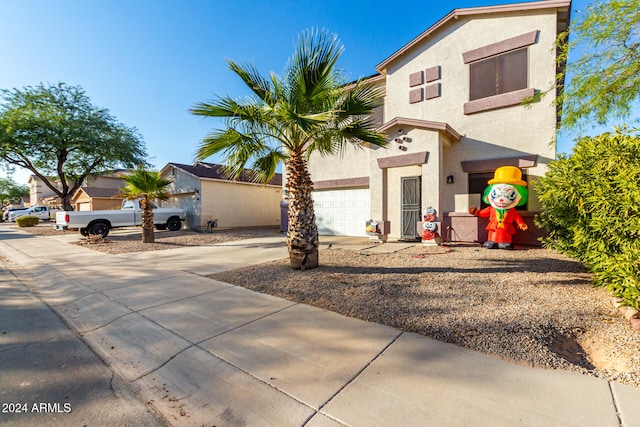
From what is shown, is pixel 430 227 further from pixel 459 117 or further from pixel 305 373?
pixel 305 373

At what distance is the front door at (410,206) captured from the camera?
10.2 m

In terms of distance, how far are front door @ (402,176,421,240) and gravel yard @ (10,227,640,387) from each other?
315cm

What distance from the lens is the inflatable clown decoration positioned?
7785 mm

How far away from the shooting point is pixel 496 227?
8250mm

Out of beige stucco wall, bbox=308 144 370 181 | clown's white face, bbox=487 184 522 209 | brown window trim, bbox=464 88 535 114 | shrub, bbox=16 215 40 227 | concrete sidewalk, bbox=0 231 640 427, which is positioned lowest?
concrete sidewalk, bbox=0 231 640 427

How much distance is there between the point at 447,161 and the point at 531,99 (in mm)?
2882

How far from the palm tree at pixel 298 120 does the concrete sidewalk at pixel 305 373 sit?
209 cm

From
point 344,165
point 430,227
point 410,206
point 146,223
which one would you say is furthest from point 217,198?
point 430,227

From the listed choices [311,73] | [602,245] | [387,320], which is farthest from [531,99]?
[387,320]

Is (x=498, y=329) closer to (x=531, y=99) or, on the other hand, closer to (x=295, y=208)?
(x=295, y=208)

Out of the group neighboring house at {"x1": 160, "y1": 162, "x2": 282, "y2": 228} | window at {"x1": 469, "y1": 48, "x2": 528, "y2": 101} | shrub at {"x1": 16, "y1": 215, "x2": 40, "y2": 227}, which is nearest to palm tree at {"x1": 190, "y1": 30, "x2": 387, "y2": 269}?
window at {"x1": 469, "y1": 48, "x2": 528, "y2": 101}

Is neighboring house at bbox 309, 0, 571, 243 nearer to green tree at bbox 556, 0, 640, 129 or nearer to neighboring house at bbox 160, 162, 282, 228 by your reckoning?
green tree at bbox 556, 0, 640, 129

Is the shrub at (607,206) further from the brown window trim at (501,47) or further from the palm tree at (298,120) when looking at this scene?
the brown window trim at (501,47)

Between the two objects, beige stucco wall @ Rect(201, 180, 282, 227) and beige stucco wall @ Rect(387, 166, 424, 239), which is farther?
beige stucco wall @ Rect(201, 180, 282, 227)
